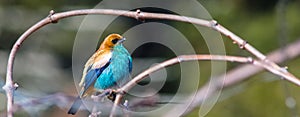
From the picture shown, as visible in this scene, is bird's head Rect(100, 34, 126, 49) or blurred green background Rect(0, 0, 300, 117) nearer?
bird's head Rect(100, 34, 126, 49)

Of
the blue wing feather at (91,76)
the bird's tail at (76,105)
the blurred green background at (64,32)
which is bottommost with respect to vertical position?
the bird's tail at (76,105)

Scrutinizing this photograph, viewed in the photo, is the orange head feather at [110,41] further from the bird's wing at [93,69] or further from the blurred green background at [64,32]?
the blurred green background at [64,32]

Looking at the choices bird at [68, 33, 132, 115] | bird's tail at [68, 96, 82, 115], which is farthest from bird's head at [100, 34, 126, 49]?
bird's tail at [68, 96, 82, 115]

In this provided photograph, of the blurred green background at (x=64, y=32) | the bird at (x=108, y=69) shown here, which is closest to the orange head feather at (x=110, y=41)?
the bird at (x=108, y=69)

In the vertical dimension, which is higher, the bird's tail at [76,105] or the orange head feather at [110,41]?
the orange head feather at [110,41]

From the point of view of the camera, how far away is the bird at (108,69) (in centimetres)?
72

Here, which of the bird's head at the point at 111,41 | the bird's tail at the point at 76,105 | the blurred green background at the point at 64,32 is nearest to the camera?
the bird's tail at the point at 76,105

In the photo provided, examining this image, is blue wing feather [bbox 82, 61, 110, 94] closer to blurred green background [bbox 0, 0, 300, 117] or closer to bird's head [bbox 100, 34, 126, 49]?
bird's head [bbox 100, 34, 126, 49]

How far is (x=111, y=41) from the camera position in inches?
29.5

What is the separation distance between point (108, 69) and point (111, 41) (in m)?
0.03

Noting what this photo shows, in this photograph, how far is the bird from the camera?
2.36ft

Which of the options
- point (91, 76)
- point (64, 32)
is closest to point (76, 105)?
point (91, 76)

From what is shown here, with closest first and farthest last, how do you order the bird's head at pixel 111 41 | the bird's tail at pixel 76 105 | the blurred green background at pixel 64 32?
the bird's tail at pixel 76 105 < the bird's head at pixel 111 41 < the blurred green background at pixel 64 32

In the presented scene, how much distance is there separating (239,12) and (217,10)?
144mm
